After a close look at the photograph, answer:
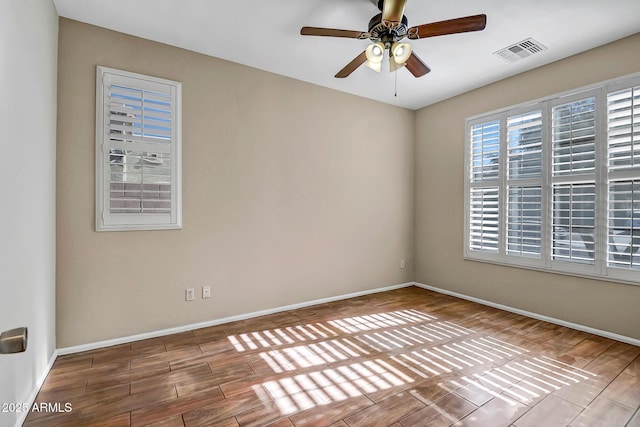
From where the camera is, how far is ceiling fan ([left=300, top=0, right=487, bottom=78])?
2.06 meters

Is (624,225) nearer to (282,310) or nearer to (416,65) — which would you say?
(416,65)

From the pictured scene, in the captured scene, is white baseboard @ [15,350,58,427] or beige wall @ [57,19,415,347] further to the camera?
beige wall @ [57,19,415,347]

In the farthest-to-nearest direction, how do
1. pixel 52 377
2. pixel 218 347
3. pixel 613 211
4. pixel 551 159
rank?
1. pixel 551 159
2. pixel 613 211
3. pixel 218 347
4. pixel 52 377

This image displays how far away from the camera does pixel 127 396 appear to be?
202 centimetres

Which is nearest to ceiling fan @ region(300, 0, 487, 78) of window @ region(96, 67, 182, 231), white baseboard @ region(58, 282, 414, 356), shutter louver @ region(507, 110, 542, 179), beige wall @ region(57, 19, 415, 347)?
beige wall @ region(57, 19, 415, 347)

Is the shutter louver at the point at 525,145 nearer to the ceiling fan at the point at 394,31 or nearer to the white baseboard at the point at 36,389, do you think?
the ceiling fan at the point at 394,31

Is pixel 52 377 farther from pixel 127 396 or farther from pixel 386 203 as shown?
pixel 386 203

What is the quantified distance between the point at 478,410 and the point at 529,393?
0.48 m

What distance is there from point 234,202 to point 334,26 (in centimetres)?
199

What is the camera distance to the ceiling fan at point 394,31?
2.06 meters

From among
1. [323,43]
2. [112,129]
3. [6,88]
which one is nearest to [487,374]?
[323,43]

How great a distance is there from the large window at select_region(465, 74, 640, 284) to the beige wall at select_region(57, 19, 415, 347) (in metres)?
1.25

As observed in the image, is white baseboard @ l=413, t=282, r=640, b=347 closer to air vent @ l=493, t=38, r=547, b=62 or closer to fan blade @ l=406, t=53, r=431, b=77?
air vent @ l=493, t=38, r=547, b=62

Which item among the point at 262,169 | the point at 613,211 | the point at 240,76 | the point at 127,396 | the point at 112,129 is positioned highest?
the point at 240,76
